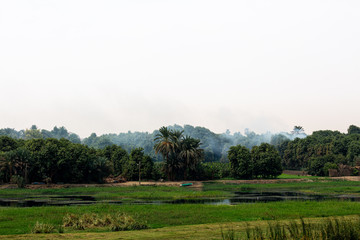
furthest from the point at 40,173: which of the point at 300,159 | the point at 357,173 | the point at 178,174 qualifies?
the point at 300,159

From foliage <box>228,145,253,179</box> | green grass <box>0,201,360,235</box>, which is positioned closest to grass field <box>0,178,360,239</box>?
green grass <box>0,201,360,235</box>

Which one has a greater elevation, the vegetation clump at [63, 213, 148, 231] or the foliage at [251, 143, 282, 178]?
the foliage at [251, 143, 282, 178]

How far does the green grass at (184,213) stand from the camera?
31527 millimetres

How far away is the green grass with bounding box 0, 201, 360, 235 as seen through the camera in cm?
3153

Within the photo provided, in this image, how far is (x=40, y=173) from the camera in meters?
79.2

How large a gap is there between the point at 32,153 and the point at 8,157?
585cm

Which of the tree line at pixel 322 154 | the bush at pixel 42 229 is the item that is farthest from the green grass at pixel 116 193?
the tree line at pixel 322 154

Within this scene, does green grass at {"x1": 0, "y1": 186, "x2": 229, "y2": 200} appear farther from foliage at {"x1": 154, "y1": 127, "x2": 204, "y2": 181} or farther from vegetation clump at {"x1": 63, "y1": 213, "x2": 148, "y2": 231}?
vegetation clump at {"x1": 63, "y1": 213, "x2": 148, "y2": 231}

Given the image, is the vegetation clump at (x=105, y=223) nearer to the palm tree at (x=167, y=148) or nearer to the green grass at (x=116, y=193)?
the green grass at (x=116, y=193)

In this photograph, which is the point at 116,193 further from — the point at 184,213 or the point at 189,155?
the point at 184,213

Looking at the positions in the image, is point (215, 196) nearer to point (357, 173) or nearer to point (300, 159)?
point (357, 173)

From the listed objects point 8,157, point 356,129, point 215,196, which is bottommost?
point 215,196

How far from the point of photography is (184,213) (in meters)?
36.4

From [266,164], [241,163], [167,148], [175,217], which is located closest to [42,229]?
[175,217]
